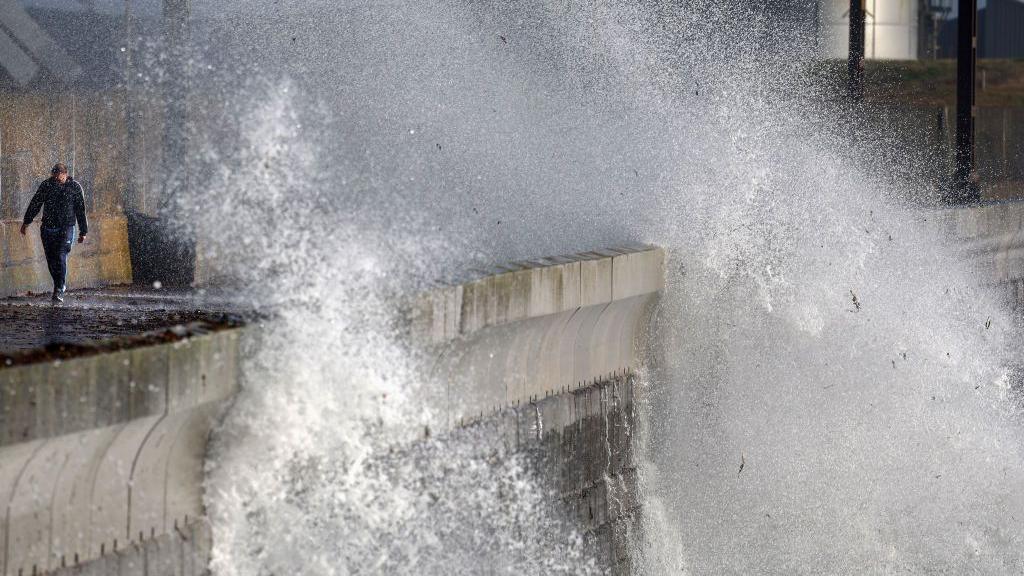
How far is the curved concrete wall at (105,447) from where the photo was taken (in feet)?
15.4

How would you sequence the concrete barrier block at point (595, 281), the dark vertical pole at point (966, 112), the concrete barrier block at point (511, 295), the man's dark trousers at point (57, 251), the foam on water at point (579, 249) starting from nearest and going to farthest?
1. the foam on water at point (579, 249)
2. the concrete barrier block at point (511, 295)
3. the concrete barrier block at point (595, 281)
4. the man's dark trousers at point (57, 251)
5. the dark vertical pole at point (966, 112)

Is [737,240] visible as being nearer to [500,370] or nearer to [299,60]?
[500,370]

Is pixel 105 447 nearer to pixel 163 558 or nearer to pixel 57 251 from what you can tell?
pixel 163 558

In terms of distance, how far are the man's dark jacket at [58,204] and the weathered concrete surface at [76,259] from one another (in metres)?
0.58

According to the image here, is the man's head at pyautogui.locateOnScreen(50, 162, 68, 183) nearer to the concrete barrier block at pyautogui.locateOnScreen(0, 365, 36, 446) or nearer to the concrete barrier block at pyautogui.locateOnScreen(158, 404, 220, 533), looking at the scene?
the concrete barrier block at pyautogui.locateOnScreen(158, 404, 220, 533)

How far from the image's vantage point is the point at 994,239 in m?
15.4

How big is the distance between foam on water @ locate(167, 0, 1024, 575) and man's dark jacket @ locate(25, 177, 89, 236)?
1.23m

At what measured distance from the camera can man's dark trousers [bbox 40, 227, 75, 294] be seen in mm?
11266

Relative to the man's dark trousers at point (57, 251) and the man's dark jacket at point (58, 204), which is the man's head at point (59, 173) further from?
the man's dark trousers at point (57, 251)

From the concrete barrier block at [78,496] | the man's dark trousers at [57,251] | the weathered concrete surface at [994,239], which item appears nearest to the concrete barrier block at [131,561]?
the concrete barrier block at [78,496]

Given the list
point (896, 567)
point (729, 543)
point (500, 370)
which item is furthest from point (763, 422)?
point (500, 370)

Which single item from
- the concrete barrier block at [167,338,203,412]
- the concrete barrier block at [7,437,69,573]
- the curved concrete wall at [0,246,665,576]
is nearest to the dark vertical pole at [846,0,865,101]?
the curved concrete wall at [0,246,665,576]

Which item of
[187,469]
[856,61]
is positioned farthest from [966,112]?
[187,469]

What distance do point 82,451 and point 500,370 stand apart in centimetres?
278
